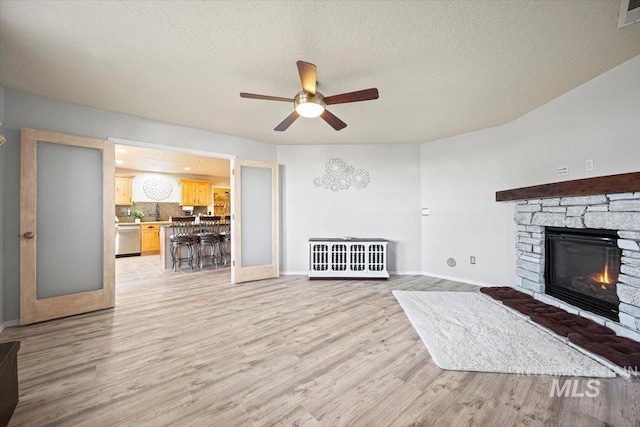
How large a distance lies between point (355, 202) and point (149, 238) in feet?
21.1

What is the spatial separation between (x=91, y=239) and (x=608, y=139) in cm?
576

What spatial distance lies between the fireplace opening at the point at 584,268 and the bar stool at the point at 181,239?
20.2 feet

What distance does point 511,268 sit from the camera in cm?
350

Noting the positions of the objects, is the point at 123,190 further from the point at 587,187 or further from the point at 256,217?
the point at 587,187

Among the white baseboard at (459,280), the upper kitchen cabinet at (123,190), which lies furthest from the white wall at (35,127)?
the upper kitchen cabinet at (123,190)

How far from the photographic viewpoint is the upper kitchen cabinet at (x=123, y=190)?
714 centimetres

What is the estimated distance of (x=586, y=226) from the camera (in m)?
2.41

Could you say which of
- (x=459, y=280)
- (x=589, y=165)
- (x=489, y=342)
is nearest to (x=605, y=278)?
(x=589, y=165)

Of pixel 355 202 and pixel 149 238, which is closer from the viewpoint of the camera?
pixel 355 202

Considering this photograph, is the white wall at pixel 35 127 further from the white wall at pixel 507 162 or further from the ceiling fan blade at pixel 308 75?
the white wall at pixel 507 162

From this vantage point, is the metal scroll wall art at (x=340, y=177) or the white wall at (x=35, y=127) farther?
the metal scroll wall art at (x=340, y=177)

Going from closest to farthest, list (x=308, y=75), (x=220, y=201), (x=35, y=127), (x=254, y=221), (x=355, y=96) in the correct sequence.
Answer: (x=308, y=75), (x=355, y=96), (x=35, y=127), (x=254, y=221), (x=220, y=201)

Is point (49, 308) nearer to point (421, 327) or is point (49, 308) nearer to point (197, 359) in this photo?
point (197, 359)

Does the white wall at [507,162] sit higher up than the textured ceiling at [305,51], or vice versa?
the textured ceiling at [305,51]
